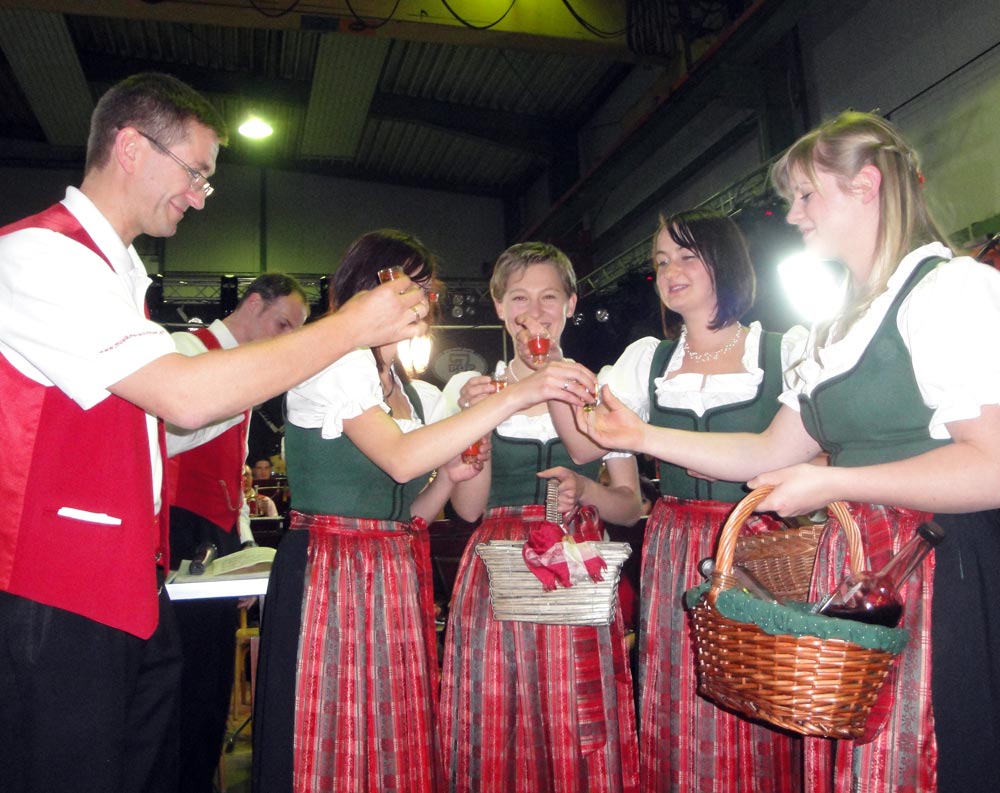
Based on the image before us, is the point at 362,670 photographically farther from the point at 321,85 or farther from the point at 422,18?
the point at 321,85

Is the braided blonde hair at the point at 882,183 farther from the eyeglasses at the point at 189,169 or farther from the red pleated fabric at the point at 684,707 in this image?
the eyeglasses at the point at 189,169

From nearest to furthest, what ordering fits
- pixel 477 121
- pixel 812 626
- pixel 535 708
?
1. pixel 812 626
2. pixel 535 708
3. pixel 477 121

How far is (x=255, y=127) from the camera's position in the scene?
31.1ft

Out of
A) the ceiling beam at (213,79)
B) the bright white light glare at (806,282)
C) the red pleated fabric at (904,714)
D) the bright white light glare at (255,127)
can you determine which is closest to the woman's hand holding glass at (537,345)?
the red pleated fabric at (904,714)

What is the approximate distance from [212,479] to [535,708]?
173 cm

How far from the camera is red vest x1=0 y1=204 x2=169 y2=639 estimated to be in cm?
130

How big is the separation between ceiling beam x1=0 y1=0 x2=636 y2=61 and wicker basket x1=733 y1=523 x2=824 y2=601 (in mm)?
5581

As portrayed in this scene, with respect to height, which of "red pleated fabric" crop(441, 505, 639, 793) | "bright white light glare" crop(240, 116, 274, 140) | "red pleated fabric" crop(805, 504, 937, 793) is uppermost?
"bright white light glare" crop(240, 116, 274, 140)

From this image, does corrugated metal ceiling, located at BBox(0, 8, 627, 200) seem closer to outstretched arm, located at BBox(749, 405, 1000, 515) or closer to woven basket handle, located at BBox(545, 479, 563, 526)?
woven basket handle, located at BBox(545, 479, 563, 526)

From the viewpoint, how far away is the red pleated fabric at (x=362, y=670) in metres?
1.76

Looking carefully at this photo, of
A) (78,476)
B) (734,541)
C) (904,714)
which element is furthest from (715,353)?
(78,476)

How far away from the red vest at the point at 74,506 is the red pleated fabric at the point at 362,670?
48 centimetres

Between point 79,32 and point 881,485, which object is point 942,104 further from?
point 79,32

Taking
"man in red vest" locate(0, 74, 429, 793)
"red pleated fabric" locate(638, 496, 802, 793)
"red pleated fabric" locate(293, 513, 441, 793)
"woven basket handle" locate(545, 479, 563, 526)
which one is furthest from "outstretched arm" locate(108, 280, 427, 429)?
"red pleated fabric" locate(638, 496, 802, 793)
